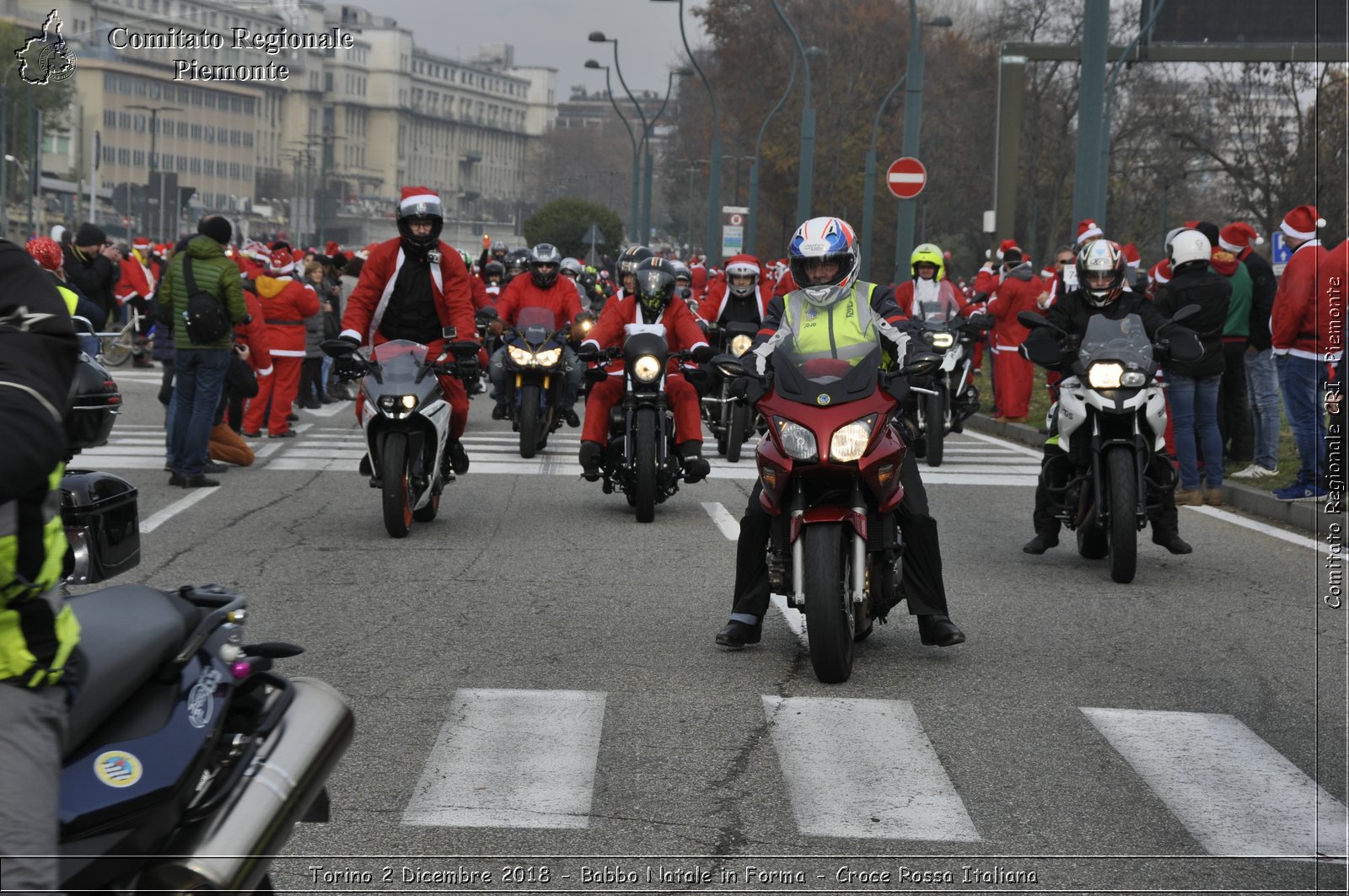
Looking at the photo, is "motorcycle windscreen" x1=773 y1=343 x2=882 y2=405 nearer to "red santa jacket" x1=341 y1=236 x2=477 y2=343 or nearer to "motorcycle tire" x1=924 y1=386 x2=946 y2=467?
"red santa jacket" x1=341 y1=236 x2=477 y2=343

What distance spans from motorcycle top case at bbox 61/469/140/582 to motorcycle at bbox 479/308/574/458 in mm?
12651

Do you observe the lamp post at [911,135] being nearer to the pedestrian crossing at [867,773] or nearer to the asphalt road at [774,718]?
the asphalt road at [774,718]

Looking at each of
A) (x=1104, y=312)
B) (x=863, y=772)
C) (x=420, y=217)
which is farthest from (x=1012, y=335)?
(x=863, y=772)

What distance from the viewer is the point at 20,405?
2941 mm

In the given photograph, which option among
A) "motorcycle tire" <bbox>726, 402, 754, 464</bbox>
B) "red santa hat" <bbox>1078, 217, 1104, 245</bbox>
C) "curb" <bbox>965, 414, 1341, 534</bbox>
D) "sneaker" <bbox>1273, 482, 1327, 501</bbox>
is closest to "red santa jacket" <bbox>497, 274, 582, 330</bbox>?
"motorcycle tire" <bbox>726, 402, 754, 464</bbox>

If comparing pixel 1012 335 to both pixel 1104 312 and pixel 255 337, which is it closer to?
pixel 255 337

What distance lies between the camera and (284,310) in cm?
1952

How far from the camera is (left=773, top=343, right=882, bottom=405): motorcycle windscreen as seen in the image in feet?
23.7

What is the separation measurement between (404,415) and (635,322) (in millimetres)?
2758

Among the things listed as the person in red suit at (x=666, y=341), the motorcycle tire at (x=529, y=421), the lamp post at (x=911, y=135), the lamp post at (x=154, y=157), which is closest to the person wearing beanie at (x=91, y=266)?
the motorcycle tire at (x=529, y=421)

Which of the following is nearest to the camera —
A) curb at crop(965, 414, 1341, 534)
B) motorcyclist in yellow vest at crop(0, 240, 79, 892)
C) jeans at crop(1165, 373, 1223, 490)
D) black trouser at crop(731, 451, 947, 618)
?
motorcyclist in yellow vest at crop(0, 240, 79, 892)

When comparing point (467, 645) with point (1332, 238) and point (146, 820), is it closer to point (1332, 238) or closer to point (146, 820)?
Answer: point (146, 820)

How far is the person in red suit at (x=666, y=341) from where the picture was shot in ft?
42.0

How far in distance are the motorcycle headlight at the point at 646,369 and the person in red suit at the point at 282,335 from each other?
297 inches
